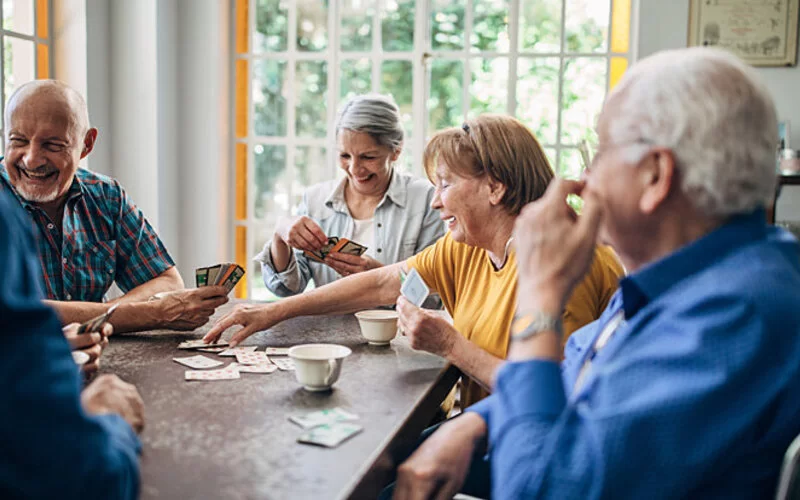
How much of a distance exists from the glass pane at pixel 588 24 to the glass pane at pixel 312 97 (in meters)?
1.58

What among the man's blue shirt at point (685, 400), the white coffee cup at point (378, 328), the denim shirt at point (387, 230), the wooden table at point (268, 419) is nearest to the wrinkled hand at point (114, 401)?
the wooden table at point (268, 419)

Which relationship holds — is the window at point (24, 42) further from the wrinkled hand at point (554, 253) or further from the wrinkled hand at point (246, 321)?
the wrinkled hand at point (554, 253)

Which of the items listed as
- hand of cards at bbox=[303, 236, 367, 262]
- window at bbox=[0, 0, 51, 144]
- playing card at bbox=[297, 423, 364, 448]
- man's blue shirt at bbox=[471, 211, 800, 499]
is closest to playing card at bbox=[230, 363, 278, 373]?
playing card at bbox=[297, 423, 364, 448]

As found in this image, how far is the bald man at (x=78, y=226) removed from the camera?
80.3 inches

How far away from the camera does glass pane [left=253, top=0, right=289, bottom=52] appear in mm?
4742

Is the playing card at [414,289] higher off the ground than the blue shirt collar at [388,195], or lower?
lower

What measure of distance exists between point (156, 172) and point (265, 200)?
809mm

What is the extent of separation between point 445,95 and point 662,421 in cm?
386

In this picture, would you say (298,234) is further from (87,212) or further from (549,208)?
(549,208)

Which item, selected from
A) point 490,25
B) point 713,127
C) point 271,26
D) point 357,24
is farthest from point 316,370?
point 271,26

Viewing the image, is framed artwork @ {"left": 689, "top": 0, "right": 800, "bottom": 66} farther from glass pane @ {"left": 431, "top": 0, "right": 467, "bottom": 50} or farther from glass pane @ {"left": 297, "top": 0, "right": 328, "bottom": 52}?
glass pane @ {"left": 297, "top": 0, "right": 328, "bottom": 52}

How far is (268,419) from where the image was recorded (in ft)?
4.42

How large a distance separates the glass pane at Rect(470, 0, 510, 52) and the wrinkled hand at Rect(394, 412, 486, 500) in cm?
353

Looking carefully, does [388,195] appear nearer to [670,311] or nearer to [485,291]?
[485,291]
